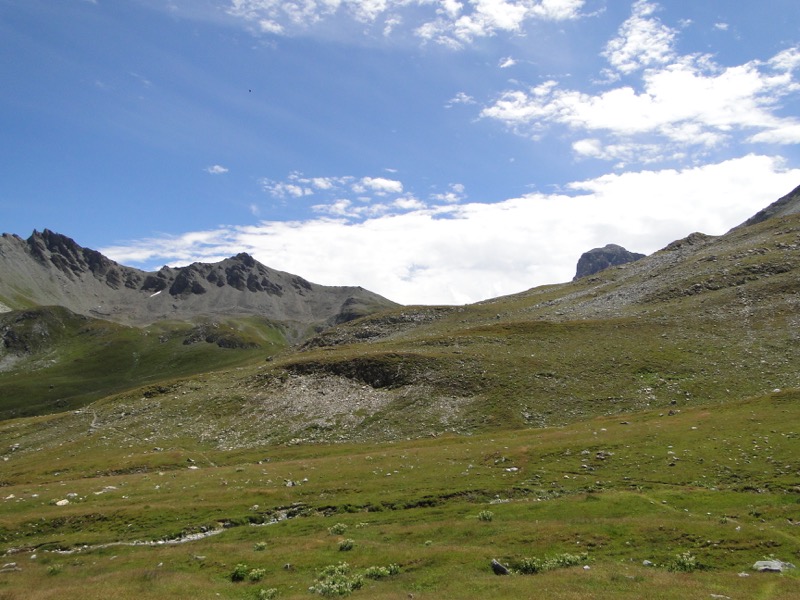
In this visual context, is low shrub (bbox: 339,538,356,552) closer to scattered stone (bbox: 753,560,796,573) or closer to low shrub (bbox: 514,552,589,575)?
low shrub (bbox: 514,552,589,575)

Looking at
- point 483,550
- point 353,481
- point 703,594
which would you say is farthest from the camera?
point 353,481

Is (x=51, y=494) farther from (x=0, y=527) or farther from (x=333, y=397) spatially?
(x=333, y=397)

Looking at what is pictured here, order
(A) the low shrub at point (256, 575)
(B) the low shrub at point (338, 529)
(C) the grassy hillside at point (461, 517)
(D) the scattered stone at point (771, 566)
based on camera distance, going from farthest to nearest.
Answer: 1. (B) the low shrub at point (338, 529)
2. (A) the low shrub at point (256, 575)
3. (C) the grassy hillside at point (461, 517)
4. (D) the scattered stone at point (771, 566)

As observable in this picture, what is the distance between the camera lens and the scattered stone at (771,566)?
20.3 meters

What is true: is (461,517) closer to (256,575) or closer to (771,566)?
(256,575)

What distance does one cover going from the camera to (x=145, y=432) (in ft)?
248

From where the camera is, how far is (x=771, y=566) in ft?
67.5

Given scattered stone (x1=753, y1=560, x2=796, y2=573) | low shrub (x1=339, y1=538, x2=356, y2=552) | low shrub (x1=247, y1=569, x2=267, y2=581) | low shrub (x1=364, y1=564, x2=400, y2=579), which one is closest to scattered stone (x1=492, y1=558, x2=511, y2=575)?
low shrub (x1=364, y1=564, x2=400, y2=579)

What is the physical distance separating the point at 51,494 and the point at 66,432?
41.1 meters

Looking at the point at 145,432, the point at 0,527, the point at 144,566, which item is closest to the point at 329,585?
the point at 144,566

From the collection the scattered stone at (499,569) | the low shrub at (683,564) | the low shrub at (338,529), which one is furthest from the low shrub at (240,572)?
the low shrub at (683,564)

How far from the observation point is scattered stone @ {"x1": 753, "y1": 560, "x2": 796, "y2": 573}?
20328mm

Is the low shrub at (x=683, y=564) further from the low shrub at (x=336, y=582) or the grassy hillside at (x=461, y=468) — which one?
the low shrub at (x=336, y=582)

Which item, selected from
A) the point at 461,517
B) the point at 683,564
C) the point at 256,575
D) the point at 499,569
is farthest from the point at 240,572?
the point at 683,564
